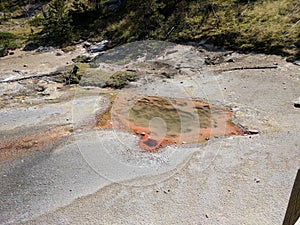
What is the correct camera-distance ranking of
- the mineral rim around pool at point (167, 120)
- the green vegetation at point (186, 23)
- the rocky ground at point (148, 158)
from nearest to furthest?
Answer: the rocky ground at point (148, 158), the mineral rim around pool at point (167, 120), the green vegetation at point (186, 23)

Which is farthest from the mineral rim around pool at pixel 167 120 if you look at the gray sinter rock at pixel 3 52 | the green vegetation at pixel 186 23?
the gray sinter rock at pixel 3 52

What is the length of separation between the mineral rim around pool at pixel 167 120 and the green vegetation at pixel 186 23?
28.2 ft

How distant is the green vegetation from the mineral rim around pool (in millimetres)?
8582

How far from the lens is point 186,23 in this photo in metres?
27.7

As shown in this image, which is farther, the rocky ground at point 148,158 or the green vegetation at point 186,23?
the green vegetation at point 186,23

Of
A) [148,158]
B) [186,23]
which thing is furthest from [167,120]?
[186,23]

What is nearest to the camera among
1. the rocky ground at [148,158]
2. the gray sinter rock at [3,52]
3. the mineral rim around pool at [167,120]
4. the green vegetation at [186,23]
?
→ the rocky ground at [148,158]

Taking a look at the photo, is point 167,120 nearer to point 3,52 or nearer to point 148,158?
point 148,158

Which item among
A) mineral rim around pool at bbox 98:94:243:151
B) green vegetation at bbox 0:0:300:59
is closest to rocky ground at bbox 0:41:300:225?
mineral rim around pool at bbox 98:94:243:151

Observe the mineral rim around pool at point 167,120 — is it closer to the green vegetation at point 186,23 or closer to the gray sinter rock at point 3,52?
the green vegetation at point 186,23

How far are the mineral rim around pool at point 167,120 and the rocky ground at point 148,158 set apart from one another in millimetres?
476

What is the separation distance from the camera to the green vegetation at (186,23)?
23.8 m

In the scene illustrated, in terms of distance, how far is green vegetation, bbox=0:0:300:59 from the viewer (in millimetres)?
23797

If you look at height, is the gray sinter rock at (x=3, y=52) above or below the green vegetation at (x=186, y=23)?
below
